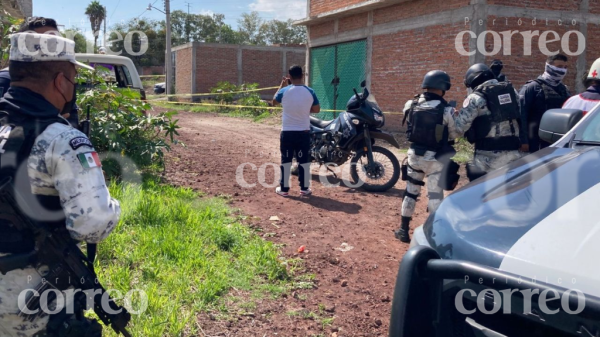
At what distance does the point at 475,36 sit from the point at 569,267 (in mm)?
9957

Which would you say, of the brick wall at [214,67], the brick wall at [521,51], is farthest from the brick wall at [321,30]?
the brick wall at [214,67]

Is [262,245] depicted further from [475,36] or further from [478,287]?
[475,36]

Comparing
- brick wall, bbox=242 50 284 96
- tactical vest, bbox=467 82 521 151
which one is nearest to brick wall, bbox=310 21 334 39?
tactical vest, bbox=467 82 521 151

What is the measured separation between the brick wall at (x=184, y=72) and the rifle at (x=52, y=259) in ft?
98.0

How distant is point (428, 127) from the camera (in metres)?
4.59

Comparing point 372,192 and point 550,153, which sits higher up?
point 550,153

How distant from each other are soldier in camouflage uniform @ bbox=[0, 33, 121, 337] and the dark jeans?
463cm

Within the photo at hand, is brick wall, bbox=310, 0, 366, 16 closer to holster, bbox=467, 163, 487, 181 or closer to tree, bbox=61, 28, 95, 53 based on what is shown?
tree, bbox=61, 28, 95, 53

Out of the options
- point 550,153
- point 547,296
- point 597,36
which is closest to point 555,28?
point 597,36

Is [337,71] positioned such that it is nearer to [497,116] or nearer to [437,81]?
[437,81]

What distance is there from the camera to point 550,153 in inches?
105

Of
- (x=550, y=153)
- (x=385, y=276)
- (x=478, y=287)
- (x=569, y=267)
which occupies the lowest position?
(x=385, y=276)

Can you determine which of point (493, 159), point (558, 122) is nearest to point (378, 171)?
point (493, 159)

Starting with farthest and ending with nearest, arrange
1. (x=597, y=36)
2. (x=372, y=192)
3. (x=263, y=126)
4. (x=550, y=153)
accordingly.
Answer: (x=263, y=126)
(x=597, y=36)
(x=372, y=192)
(x=550, y=153)
